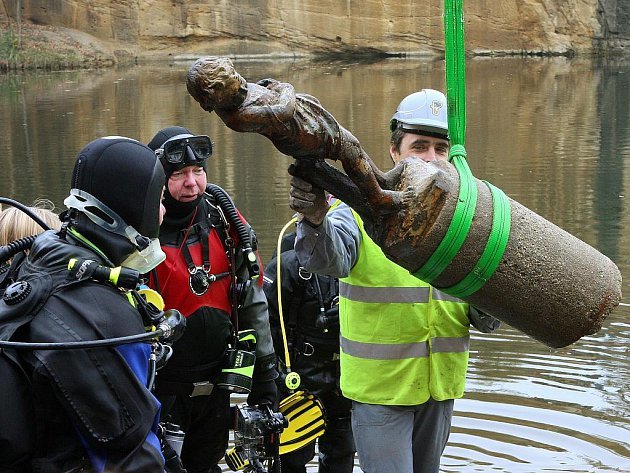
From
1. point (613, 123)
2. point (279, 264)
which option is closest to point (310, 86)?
point (613, 123)

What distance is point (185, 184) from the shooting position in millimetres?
4801

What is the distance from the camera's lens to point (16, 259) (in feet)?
10.5

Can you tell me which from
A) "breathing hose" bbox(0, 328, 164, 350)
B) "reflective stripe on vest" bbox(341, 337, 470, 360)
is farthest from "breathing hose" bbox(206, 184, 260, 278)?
"breathing hose" bbox(0, 328, 164, 350)

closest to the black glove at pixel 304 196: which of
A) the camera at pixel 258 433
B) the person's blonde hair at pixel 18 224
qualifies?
the person's blonde hair at pixel 18 224

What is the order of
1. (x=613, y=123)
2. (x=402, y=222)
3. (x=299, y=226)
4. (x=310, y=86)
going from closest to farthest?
(x=402, y=222) → (x=299, y=226) → (x=613, y=123) → (x=310, y=86)

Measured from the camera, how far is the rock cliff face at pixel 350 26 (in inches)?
1646

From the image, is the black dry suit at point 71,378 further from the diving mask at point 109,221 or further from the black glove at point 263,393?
the black glove at point 263,393

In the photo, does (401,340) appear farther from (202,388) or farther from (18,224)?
(18,224)

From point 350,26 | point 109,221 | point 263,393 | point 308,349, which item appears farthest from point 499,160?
point 350,26

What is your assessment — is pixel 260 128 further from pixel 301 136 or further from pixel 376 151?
pixel 376 151

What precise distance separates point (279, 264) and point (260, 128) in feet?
9.12

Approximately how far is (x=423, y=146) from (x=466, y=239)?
1280mm

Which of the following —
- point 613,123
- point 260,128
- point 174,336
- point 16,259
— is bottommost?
point 613,123

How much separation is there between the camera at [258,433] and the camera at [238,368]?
0.19 metres
